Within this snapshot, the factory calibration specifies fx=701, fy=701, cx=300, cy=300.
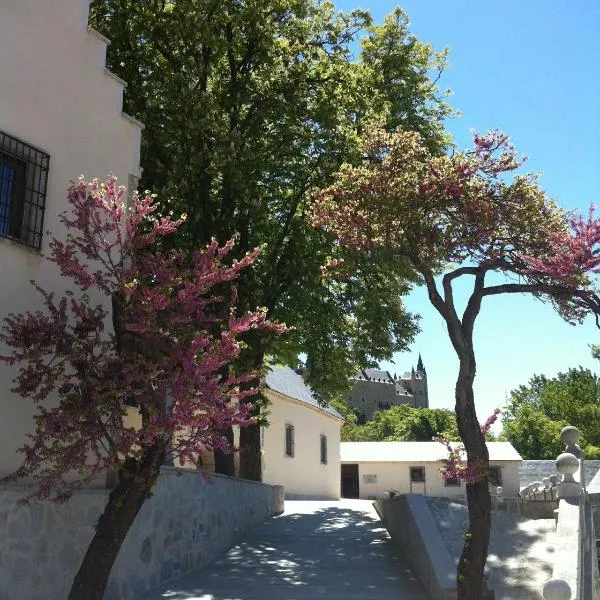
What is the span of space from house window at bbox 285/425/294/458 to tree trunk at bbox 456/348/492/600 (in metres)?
23.7

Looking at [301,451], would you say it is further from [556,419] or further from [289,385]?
[556,419]

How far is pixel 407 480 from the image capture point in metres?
45.5

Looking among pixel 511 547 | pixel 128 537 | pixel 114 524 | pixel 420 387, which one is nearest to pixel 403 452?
pixel 511 547

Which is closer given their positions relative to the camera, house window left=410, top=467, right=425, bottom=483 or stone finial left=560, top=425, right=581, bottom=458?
stone finial left=560, top=425, right=581, bottom=458

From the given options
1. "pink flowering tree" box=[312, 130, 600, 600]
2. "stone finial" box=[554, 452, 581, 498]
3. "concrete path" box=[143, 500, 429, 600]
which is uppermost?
"pink flowering tree" box=[312, 130, 600, 600]

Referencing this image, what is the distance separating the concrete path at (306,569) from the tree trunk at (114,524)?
8.43 ft

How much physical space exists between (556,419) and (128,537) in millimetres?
66299

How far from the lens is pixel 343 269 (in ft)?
34.4

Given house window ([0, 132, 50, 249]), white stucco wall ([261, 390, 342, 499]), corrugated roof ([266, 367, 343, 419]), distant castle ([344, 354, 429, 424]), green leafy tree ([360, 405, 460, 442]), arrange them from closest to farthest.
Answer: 1. house window ([0, 132, 50, 249])
2. white stucco wall ([261, 390, 342, 499])
3. corrugated roof ([266, 367, 343, 419])
4. green leafy tree ([360, 405, 460, 442])
5. distant castle ([344, 354, 429, 424])

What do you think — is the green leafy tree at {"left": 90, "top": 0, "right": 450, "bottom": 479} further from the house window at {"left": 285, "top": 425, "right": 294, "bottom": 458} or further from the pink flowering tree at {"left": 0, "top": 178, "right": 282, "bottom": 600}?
the house window at {"left": 285, "top": 425, "right": 294, "bottom": 458}

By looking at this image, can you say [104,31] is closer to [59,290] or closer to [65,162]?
[65,162]

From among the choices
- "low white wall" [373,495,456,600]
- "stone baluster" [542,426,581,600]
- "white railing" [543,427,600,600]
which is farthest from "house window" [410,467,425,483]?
"stone baluster" [542,426,581,600]

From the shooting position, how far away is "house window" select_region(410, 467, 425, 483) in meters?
44.9

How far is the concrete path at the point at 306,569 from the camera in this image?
33.1ft
